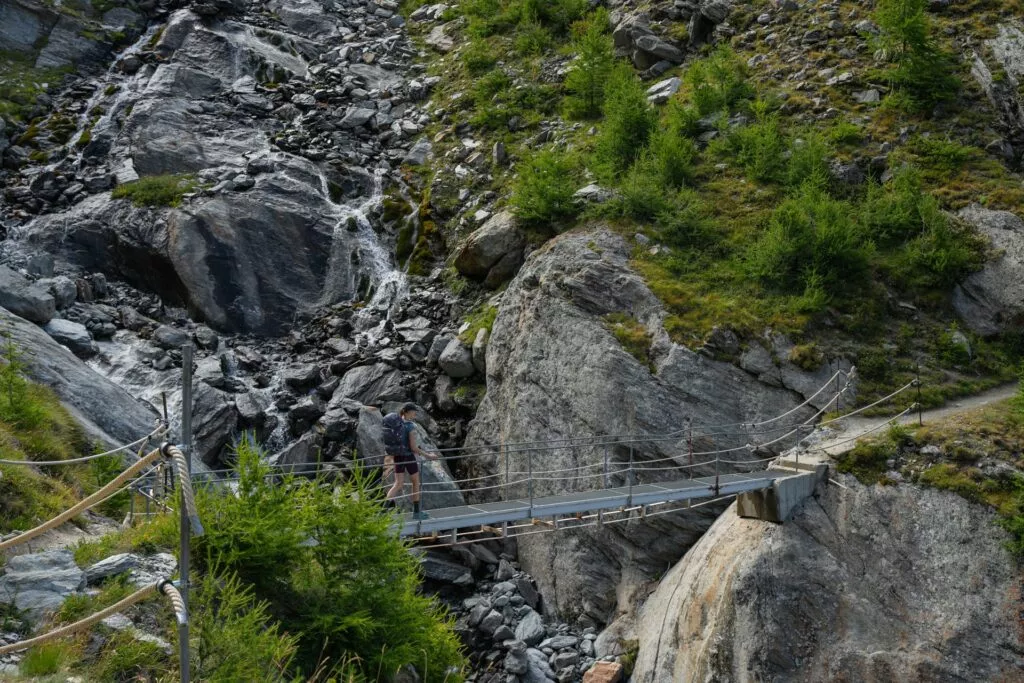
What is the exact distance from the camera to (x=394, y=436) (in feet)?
42.2

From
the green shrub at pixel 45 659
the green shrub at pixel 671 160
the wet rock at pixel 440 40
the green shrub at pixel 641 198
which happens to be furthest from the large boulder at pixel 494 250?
the green shrub at pixel 45 659

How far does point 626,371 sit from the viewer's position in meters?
18.0

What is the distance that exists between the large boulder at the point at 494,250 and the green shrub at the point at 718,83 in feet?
22.5

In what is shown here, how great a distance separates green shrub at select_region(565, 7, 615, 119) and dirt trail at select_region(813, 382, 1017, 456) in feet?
50.5

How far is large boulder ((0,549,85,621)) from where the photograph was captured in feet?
27.7

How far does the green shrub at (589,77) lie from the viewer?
28.1m

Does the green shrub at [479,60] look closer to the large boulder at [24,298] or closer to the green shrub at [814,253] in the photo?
the green shrub at [814,253]

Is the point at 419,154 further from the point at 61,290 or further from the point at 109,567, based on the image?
the point at 109,567

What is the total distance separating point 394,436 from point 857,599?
7900 millimetres

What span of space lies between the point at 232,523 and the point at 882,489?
10.9 meters

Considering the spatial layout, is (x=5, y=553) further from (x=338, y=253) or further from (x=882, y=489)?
(x=338, y=253)

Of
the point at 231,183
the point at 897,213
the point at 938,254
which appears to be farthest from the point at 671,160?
the point at 231,183

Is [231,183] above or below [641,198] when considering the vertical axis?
above

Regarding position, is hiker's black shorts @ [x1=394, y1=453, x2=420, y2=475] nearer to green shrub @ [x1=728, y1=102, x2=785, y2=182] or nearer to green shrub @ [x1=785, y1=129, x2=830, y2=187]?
green shrub @ [x1=785, y1=129, x2=830, y2=187]
